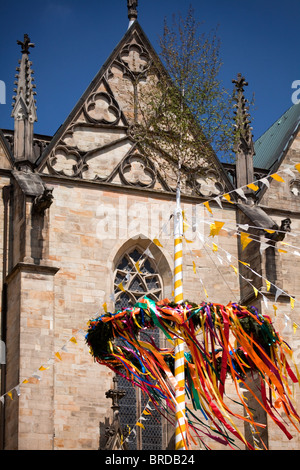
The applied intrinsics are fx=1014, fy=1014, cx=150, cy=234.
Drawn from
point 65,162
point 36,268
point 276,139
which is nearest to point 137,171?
point 65,162

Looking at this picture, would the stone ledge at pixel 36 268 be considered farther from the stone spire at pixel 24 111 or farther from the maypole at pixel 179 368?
the maypole at pixel 179 368

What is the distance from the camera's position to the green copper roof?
2870 cm

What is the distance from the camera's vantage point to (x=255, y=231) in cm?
2508

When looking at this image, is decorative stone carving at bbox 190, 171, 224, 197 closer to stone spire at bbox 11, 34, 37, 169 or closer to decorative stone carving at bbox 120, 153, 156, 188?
decorative stone carving at bbox 120, 153, 156, 188

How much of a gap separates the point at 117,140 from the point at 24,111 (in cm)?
251

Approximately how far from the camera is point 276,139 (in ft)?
101

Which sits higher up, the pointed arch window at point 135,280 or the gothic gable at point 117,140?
the gothic gable at point 117,140

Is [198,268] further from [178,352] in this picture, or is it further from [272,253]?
[178,352]

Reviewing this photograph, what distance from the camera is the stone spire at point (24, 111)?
24672 mm

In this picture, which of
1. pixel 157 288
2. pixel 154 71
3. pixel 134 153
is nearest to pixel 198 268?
pixel 157 288

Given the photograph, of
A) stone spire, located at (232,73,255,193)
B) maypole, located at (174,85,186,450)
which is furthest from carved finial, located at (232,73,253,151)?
maypole, located at (174,85,186,450)

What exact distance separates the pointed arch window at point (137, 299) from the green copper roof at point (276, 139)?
18.0ft

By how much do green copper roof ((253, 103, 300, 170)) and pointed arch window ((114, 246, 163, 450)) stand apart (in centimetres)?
549

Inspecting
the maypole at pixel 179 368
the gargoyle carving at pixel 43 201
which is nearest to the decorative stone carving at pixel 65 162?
the gargoyle carving at pixel 43 201
